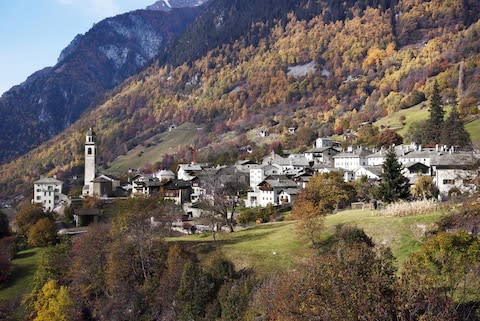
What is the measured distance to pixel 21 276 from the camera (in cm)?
5375

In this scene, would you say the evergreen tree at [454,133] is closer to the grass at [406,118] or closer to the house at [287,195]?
the grass at [406,118]

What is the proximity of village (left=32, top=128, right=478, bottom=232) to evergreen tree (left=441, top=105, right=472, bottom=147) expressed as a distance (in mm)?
4222

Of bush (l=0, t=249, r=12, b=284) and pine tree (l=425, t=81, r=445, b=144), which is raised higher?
pine tree (l=425, t=81, r=445, b=144)

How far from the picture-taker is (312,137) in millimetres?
135500

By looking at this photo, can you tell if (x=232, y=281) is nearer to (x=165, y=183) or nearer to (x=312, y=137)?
(x=165, y=183)

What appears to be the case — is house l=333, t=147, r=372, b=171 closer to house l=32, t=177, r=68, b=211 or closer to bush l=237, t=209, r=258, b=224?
bush l=237, t=209, r=258, b=224

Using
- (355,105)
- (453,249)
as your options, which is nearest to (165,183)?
(453,249)

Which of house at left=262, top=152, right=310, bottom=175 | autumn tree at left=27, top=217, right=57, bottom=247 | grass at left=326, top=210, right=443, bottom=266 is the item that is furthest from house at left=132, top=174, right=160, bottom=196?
grass at left=326, top=210, right=443, bottom=266

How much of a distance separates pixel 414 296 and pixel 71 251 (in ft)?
128

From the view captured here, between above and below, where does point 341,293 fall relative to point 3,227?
below

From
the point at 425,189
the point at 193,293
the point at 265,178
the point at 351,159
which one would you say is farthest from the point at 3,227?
the point at 351,159

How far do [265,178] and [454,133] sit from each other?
34261 millimetres

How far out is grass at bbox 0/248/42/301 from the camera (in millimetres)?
49781

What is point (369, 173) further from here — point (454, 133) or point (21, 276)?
point (21, 276)
